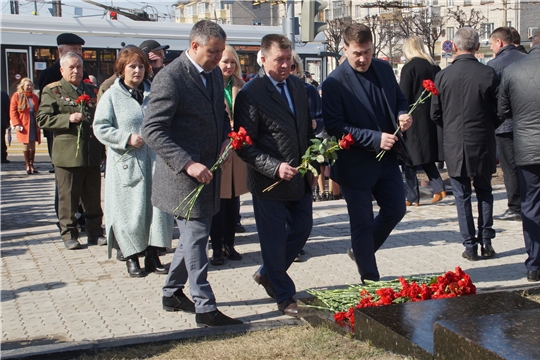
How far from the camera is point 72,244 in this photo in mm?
8289

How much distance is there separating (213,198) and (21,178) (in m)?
10.9

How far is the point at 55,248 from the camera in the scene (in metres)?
8.40

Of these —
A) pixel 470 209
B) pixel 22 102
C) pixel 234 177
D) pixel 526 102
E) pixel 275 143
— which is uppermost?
pixel 22 102

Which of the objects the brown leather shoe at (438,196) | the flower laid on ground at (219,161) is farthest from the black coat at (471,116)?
the brown leather shoe at (438,196)

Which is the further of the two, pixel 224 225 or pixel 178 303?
pixel 224 225

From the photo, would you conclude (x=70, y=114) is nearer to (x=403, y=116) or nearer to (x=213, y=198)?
(x=213, y=198)

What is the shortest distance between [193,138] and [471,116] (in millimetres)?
A: 3265

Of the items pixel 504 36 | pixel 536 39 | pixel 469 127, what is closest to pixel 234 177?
pixel 469 127

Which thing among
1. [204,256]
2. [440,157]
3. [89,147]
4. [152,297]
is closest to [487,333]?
[204,256]

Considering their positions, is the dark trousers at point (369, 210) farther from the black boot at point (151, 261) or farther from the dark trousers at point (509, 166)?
the dark trousers at point (509, 166)

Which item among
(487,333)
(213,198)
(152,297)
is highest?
(213,198)

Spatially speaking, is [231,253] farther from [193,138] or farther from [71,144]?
[193,138]

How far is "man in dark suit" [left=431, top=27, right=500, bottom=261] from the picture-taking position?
7414 mm

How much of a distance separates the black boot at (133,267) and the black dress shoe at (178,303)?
1271mm
